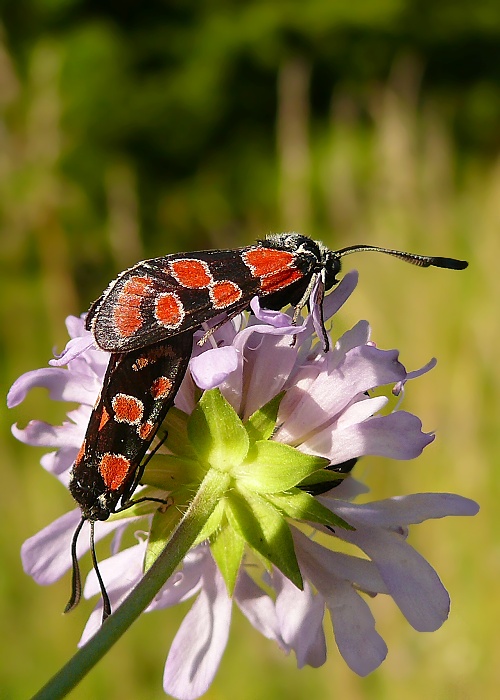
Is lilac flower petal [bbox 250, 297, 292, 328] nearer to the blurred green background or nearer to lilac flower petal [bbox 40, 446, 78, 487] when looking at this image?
lilac flower petal [bbox 40, 446, 78, 487]

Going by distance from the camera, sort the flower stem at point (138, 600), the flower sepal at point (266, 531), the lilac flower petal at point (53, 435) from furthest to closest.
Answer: the lilac flower petal at point (53, 435) → the flower sepal at point (266, 531) → the flower stem at point (138, 600)

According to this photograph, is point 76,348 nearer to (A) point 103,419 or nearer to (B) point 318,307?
(A) point 103,419

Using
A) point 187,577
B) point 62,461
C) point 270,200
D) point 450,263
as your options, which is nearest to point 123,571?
point 187,577

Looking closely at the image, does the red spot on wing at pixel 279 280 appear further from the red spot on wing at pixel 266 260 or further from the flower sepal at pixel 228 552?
the flower sepal at pixel 228 552

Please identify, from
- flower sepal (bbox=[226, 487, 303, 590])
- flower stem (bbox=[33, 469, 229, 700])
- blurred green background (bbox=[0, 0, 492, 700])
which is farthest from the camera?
blurred green background (bbox=[0, 0, 492, 700])

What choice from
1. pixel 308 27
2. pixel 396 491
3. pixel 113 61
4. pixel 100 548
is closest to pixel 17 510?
pixel 100 548

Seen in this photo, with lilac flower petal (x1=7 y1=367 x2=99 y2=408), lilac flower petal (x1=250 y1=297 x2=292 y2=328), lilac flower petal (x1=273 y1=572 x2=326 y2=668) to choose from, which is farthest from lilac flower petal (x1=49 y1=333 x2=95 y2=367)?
lilac flower petal (x1=273 y1=572 x2=326 y2=668)

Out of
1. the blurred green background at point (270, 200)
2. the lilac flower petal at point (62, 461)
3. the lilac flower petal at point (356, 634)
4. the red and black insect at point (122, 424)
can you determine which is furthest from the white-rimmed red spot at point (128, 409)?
the blurred green background at point (270, 200)
